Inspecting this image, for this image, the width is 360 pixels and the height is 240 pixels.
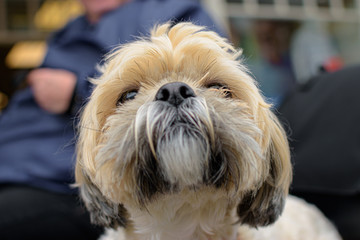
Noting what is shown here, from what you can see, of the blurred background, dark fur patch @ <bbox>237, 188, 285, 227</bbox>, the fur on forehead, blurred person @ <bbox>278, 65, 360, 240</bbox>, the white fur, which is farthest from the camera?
the blurred background

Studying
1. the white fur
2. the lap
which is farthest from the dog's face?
the lap

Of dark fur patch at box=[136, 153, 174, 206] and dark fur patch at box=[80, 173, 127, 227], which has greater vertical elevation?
dark fur patch at box=[136, 153, 174, 206]

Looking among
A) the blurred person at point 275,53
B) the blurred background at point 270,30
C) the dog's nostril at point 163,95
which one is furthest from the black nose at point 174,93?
the blurred background at point 270,30

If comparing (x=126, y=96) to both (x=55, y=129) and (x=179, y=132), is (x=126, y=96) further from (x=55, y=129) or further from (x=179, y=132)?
(x=55, y=129)

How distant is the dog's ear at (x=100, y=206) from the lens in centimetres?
153

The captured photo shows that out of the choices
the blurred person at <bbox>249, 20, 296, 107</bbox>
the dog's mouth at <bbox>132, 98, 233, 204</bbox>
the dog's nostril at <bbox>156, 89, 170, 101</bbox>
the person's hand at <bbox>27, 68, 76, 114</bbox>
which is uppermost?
the dog's nostril at <bbox>156, 89, 170, 101</bbox>

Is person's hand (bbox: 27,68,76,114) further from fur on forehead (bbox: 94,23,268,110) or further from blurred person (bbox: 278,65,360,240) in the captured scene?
blurred person (bbox: 278,65,360,240)

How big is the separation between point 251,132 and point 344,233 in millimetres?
1153

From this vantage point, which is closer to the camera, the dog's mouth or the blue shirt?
the dog's mouth

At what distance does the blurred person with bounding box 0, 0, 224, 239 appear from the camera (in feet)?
6.49

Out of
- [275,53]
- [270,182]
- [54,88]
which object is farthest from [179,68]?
[275,53]

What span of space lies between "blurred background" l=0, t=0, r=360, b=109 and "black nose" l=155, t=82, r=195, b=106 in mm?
4620

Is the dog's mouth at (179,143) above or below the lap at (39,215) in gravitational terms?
above

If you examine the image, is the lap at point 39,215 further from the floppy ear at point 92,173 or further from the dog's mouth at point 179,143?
the dog's mouth at point 179,143
